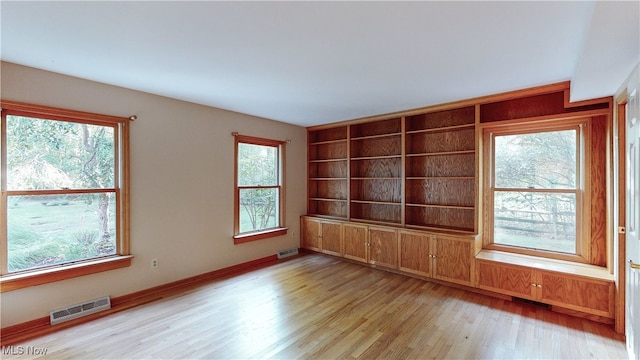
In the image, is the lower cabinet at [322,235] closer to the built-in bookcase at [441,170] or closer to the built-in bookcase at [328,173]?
the built-in bookcase at [328,173]

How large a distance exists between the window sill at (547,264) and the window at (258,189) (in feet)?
10.5

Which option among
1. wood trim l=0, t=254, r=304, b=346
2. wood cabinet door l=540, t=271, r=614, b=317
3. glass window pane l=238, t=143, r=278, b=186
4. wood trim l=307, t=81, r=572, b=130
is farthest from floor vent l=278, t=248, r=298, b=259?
wood cabinet door l=540, t=271, r=614, b=317

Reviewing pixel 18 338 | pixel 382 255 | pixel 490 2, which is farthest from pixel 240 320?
pixel 490 2

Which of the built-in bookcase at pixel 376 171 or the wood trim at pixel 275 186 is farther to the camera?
the built-in bookcase at pixel 376 171

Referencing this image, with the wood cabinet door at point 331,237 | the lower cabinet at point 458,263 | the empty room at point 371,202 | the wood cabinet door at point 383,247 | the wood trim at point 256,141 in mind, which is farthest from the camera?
the wood cabinet door at point 331,237

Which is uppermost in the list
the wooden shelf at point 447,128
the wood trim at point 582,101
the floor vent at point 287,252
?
the wood trim at point 582,101

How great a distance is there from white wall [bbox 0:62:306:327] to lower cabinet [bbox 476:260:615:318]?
331 cm

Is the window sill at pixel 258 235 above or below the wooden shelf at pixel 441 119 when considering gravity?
below

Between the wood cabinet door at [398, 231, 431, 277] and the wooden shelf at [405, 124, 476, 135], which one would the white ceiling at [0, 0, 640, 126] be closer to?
the wooden shelf at [405, 124, 476, 135]

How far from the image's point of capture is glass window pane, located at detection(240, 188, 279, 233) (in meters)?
4.53

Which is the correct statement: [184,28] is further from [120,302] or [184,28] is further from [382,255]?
[382,255]

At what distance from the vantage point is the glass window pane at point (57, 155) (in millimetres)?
2586

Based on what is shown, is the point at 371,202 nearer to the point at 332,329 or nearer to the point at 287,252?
the point at 287,252

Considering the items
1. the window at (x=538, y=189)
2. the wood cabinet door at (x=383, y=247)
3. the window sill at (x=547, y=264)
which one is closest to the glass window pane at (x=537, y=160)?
the window at (x=538, y=189)
